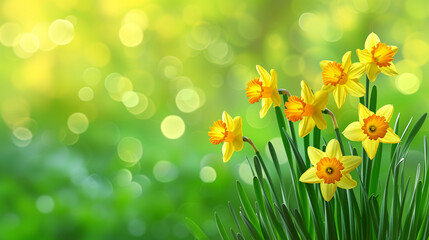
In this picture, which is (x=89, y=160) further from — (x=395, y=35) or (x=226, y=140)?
(x=226, y=140)

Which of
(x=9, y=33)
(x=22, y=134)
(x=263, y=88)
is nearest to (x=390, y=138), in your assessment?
(x=263, y=88)

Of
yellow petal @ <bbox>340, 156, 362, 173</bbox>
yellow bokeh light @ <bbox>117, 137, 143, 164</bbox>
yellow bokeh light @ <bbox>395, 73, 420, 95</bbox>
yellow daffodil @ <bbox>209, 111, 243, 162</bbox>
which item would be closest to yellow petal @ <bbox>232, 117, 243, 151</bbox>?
yellow daffodil @ <bbox>209, 111, 243, 162</bbox>

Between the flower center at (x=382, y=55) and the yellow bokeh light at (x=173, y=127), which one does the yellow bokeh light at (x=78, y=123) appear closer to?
the yellow bokeh light at (x=173, y=127)

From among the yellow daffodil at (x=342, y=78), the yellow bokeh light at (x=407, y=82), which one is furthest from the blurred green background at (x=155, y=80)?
the yellow daffodil at (x=342, y=78)

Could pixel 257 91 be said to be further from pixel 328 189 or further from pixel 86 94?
pixel 86 94

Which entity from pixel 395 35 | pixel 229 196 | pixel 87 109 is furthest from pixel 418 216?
pixel 87 109

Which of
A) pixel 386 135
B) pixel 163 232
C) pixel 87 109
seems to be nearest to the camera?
pixel 386 135

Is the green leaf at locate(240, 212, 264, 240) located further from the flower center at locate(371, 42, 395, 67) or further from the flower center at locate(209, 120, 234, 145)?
the flower center at locate(371, 42, 395, 67)
